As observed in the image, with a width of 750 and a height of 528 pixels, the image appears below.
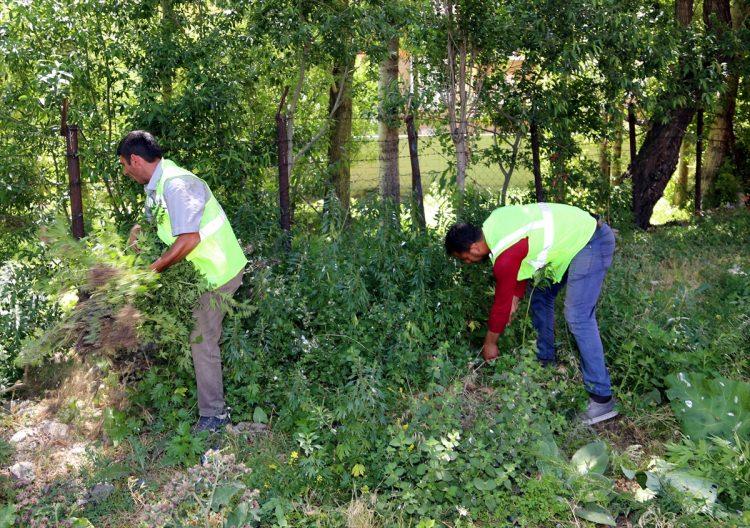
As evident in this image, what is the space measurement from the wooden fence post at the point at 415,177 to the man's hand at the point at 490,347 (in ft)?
3.92

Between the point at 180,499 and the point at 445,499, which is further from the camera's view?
the point at 445,499

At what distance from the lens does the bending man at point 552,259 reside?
4246mm

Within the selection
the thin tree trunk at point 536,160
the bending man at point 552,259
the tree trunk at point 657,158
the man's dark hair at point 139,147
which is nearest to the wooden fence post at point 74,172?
the man's dark hair at point 139,147

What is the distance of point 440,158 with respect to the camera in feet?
25.2

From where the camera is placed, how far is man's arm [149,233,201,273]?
12.6 ft

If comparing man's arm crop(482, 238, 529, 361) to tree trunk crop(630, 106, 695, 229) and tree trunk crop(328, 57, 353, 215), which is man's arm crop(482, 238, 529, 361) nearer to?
tree trunk crop(328, 57, 353, 215)

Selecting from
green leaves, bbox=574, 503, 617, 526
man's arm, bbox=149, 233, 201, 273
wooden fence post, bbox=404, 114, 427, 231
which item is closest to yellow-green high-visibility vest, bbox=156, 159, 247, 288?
man's arm, bbox=149, 233, 201, 273

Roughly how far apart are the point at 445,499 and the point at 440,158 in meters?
4.76

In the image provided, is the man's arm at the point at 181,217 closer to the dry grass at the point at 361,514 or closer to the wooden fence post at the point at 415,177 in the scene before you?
the dry grass at the point at 361,514

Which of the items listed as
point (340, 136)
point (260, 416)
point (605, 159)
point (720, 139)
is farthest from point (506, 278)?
point (720, 139)

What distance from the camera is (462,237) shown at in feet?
13.8

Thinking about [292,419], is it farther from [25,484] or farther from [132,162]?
[132,162]

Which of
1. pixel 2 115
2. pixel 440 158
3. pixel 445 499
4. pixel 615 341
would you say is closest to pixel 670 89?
pixel 440 158

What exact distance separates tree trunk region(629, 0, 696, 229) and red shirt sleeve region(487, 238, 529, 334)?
5643 millimetres
